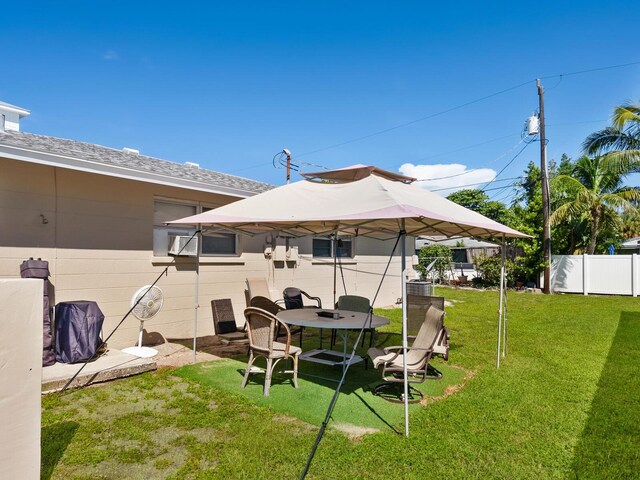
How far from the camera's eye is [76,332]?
5957 mm

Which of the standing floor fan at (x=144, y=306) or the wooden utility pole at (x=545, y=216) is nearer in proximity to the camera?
the standing floor fan at (x=144, y=306)

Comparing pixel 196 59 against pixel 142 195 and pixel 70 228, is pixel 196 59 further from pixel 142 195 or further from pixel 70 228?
pixel 70 228

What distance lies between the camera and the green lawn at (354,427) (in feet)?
11.1

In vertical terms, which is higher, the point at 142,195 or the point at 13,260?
the point at 142,195

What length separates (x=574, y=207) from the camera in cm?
1819

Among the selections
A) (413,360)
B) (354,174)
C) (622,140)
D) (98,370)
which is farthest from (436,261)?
(98,370)

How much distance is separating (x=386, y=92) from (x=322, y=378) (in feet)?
52.7

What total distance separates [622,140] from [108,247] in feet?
67.7

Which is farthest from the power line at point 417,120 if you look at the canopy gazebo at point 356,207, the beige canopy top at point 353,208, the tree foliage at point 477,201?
the tree foliage at point 477,201

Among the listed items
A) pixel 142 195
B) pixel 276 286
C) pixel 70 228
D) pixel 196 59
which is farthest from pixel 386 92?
pixel 70 228

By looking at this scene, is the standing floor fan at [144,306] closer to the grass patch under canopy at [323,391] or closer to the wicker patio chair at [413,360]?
the grass patch under canopy at [323,391]

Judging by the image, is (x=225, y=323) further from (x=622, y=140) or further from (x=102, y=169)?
(x=622, y=140)

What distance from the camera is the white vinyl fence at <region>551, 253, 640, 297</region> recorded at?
56.5ft

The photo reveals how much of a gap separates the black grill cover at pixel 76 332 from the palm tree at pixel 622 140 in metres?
19.9
